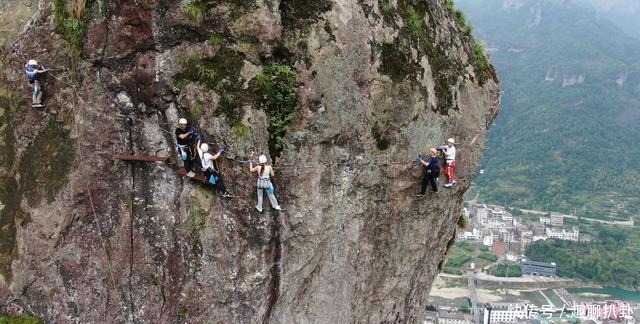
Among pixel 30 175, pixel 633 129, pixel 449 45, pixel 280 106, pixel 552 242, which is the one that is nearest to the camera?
pixel 280 106

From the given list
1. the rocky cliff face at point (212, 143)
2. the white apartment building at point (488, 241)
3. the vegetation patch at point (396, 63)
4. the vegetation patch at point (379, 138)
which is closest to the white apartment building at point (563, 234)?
the white apartment building at point (488, 241)

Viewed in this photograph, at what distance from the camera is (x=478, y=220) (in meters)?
101

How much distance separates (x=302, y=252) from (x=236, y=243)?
1.29 meters

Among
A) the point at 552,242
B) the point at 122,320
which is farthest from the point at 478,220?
the point at 122,320

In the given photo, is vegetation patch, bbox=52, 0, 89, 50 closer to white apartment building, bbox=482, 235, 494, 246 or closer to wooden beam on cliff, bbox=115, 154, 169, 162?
wooden beam on cliff, bbox=115, 154, 169, 162

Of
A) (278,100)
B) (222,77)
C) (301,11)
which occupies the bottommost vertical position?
(278,100)

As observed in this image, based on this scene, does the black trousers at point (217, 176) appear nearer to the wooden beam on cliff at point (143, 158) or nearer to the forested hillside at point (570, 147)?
the wooden beam on cliff at point (143, 158)

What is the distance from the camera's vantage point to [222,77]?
9.30m

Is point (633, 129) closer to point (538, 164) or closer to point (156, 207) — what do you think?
point (538, 164)

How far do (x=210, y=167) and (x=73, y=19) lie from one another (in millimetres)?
3731

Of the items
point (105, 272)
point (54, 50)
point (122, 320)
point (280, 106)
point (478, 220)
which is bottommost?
point (478, 220)

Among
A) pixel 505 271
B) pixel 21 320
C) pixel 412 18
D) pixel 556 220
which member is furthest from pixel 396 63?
pixel 556 220

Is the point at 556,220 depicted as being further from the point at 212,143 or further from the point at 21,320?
the point at 21,320

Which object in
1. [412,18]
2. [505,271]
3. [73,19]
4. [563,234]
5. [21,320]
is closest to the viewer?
[73,19]
